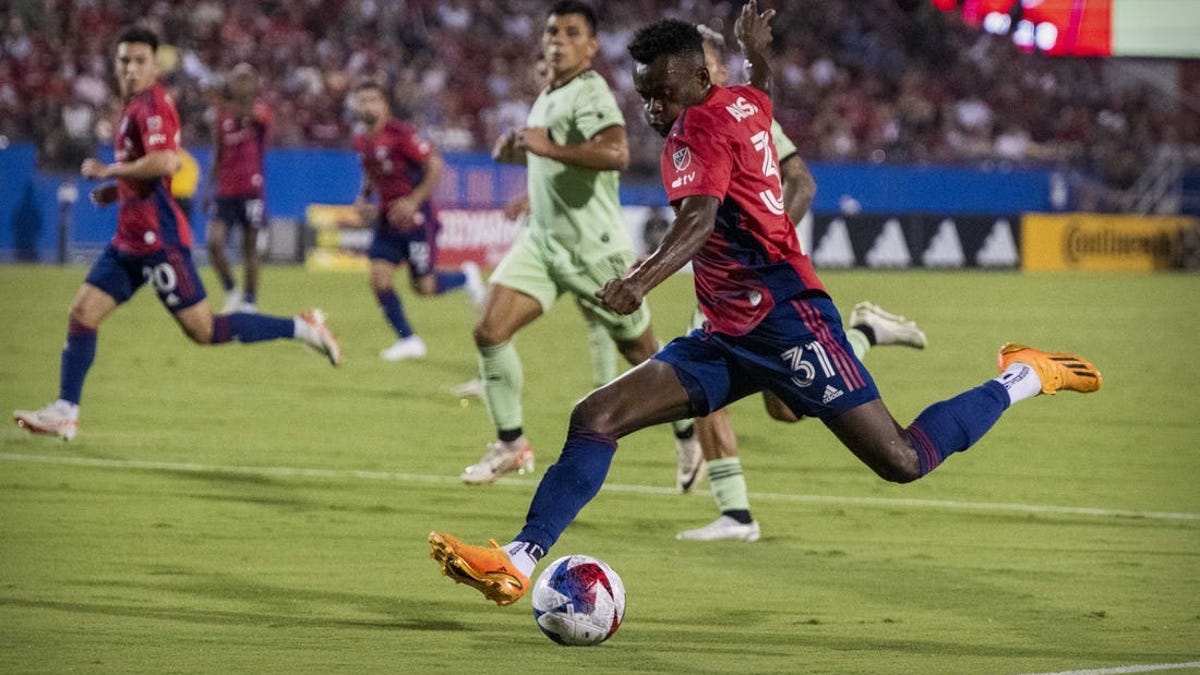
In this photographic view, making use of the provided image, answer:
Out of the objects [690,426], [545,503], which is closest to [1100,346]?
[690,426]

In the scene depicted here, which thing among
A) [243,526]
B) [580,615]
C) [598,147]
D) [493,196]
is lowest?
[493,196]

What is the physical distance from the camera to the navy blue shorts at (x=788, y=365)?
685cm

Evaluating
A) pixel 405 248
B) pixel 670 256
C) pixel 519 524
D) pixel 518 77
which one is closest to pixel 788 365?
pixel 670 256

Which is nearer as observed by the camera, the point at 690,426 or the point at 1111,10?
the point at 690,426

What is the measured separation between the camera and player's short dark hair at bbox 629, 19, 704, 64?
6.77 m

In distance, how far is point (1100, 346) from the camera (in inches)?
809

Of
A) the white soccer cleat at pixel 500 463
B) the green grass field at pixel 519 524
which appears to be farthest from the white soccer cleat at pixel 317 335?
the white soccer cleat at pixel 500 463

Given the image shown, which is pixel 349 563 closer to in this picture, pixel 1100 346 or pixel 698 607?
pixel 698 607

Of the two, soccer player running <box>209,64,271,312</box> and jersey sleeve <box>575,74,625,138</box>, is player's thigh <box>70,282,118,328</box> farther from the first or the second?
soccer player running <box>209,64,271,312</box>

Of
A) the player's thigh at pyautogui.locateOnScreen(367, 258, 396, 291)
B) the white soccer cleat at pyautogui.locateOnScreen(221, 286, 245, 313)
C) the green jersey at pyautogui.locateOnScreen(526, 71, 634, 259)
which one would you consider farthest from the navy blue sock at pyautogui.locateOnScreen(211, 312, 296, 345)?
the white soccer cleat at pyautogui.locateOnScreen(221, 286, 245, 313)

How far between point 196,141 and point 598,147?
2329 cm

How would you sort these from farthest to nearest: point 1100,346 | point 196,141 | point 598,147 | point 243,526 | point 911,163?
point 911,163 < point 196,141 < point 1100,346 < point 598,147 < point 243,526

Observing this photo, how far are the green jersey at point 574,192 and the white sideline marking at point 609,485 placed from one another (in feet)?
4.87

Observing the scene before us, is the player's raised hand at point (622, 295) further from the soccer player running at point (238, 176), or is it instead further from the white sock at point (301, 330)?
the soccer player running at point (238, 176)
